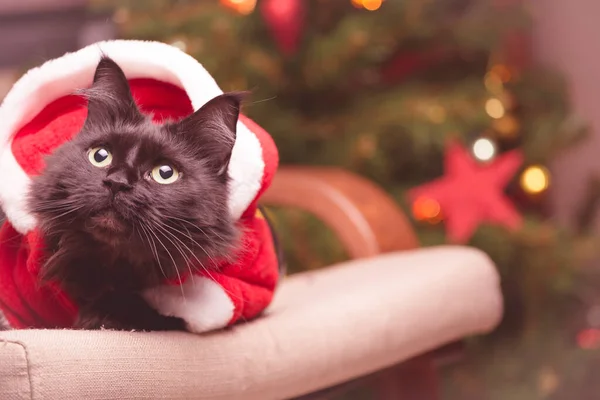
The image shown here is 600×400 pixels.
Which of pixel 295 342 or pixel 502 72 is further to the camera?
pixel 502 72

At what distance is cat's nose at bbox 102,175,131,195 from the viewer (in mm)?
678

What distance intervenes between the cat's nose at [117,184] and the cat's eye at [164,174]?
0.04 meters

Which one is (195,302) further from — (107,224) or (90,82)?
(90,82)

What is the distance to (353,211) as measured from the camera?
54.0 inches

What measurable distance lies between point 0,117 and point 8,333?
284 mm

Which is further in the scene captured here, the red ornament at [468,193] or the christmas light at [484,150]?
the christmas light at [484,150]

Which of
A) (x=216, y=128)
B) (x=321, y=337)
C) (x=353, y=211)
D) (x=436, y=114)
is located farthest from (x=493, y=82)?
(x=216, y=128)

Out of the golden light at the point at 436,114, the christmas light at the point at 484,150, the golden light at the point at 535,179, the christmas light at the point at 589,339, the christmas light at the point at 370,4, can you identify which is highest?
the christmas light at the point at 370,4

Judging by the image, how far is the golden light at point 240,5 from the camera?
67.6 inches

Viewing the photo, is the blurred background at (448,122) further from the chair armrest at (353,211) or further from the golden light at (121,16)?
the chair armrest at (353,211)

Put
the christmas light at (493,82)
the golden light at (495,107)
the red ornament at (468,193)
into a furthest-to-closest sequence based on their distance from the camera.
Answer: the christmas light at (493,82)
the golden light at (495,107)
the red ornament at (468,193)

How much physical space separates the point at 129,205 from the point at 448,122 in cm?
119

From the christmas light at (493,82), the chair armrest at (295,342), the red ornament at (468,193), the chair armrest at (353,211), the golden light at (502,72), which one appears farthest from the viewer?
the golden light at (502,72)

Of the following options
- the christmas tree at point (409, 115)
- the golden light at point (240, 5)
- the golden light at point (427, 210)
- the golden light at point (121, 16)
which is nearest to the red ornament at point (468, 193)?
the christmas tree at point (409, 115)
